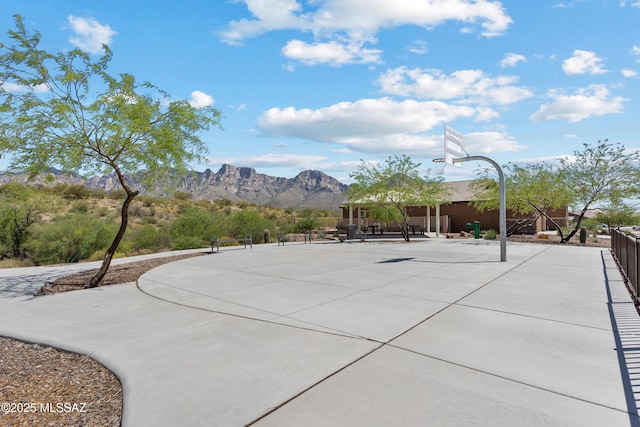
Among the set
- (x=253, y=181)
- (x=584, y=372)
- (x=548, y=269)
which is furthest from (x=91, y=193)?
(x=253, y=181)

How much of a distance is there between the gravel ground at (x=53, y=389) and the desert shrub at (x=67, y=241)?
12.0 meters

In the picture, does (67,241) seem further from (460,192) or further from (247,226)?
(460,192)

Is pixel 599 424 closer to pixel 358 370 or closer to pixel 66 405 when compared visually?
pixel 358 370

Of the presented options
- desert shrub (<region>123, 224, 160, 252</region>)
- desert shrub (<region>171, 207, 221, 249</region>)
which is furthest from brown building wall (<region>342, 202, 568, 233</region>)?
desert shrub (<region>123, 224, 160, 252</region>)

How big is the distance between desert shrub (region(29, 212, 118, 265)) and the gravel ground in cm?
1195

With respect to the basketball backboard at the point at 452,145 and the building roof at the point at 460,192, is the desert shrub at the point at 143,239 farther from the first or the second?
the building roof at the point at 460,192

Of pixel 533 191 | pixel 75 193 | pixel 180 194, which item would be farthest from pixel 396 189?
pixel 75 193

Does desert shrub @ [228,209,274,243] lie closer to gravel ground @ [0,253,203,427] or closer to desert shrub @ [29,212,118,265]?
desert shrub @ [29,212,118,265]

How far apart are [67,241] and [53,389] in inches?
572

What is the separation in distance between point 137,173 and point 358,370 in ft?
32.8

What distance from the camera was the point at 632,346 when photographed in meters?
4.74

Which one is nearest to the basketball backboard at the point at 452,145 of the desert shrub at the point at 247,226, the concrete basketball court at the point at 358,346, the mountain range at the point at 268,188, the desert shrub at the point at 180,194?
the concrete basketball court at the point at 358,346

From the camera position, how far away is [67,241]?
1603 centimetres

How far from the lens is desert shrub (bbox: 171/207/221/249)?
21.1m
